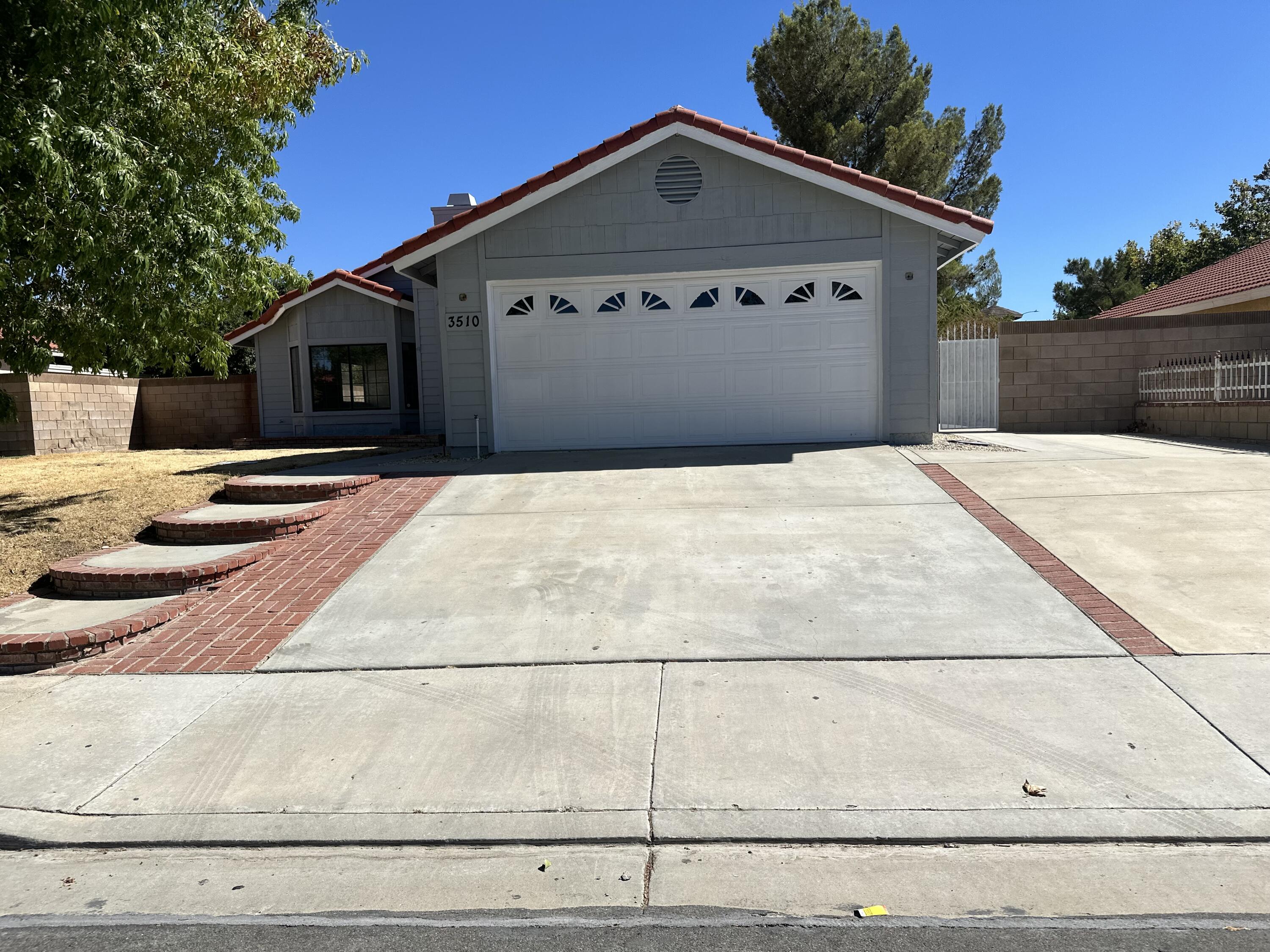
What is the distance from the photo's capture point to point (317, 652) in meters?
5.85

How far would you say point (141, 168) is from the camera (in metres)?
8.06

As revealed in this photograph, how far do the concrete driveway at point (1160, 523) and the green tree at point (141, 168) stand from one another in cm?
839

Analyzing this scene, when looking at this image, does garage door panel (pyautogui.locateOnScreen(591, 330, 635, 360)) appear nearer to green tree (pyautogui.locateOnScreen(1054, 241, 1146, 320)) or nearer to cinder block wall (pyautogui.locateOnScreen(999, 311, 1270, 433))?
cinder block wall (pyautogui.locateOnScreen(999, 311, 1270, 433))

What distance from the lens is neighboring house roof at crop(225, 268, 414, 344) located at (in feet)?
62.2

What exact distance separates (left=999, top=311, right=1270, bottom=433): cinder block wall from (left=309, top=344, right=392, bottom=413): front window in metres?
13.0

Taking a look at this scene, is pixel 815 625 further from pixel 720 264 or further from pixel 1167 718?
pixel 720 264

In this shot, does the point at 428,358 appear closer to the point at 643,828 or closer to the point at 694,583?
the point at 694,583

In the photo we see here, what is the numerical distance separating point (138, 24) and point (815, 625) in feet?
25.6

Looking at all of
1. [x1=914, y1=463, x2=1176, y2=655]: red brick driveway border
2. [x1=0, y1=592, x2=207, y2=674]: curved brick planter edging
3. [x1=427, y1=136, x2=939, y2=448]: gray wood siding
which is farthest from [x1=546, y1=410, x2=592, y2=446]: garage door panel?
[x1=0, y1=592, x2=207, y2=674]: curved brick planter edging

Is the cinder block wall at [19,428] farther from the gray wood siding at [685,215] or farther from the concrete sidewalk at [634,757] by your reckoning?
the concrete sidewalk at [634,757]

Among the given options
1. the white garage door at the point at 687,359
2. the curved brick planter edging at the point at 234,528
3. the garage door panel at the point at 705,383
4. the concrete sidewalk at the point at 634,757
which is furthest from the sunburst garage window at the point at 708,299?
the concrete sidewalk at the point at 634,757

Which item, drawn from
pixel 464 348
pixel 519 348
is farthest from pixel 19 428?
pixel 519 348

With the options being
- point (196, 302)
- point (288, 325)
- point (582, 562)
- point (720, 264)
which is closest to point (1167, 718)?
point (582, 562)

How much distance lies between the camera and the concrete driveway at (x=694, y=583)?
5629 millimetres
